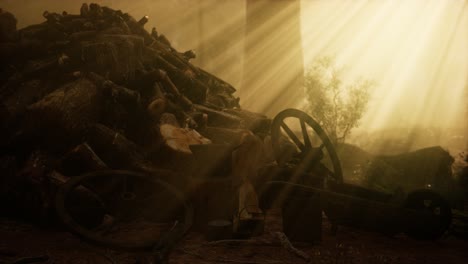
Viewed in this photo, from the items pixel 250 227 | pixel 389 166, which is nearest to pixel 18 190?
pixel 250 227

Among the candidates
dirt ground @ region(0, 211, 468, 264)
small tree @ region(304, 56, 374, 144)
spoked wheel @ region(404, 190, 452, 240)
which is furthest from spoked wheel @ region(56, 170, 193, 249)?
small tree @ region(304, 56, 374, 144)

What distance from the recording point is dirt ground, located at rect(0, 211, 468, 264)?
303cm

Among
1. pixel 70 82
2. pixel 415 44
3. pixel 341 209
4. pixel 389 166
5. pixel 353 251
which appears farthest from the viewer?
pixel 415 44

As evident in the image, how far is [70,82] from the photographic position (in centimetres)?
493

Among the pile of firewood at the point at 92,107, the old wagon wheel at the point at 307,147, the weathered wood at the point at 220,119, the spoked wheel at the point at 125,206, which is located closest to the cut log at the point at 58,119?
the pile of firewood at the point at 92,107

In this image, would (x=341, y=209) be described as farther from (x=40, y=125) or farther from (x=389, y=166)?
(x=389, y=166)

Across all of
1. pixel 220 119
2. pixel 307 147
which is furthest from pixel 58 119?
pixel 307 147

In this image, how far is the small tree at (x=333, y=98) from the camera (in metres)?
14.1

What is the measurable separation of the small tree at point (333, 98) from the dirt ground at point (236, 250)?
977 centimetres

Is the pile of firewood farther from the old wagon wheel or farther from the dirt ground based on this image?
the dirt ground

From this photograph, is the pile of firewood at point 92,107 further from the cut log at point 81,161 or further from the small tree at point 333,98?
the small tree at point 333,98

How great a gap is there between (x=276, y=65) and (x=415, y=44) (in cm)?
2180

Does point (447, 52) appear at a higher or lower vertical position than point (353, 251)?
higher

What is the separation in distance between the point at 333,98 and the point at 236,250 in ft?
40.4
